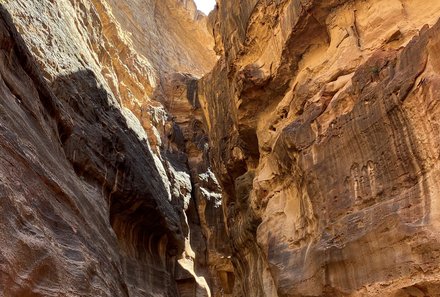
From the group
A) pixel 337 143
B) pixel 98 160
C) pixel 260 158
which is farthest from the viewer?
pixel 98 160

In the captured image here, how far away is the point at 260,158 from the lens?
46.1ft

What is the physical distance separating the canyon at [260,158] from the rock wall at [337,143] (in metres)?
0.03

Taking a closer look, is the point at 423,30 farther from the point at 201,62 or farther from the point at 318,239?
the point at 201,62

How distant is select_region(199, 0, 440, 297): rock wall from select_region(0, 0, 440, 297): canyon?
0.03 meters

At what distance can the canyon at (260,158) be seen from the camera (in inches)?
295

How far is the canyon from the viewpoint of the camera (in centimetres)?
749

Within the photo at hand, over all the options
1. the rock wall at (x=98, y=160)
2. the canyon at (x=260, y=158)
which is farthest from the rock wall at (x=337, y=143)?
Answer: the rock wall at (x=98, y=160)

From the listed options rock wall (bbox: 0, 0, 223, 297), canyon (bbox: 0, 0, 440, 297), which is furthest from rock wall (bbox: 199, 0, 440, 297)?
rock wall (bbox: 0, 0, 223, 297)

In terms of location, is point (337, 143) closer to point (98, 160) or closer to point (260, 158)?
point (260, 158)

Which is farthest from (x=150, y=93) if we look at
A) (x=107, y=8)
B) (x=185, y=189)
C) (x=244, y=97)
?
(x=244, y=97)

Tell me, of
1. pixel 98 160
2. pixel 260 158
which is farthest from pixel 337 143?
pixel 98 160

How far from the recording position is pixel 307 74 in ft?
39.5

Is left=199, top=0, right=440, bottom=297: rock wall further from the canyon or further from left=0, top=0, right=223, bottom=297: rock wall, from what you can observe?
left=0, top=0, right=223, bottom=297: rock wall

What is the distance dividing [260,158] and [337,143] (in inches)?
183
